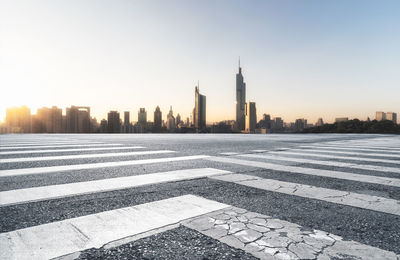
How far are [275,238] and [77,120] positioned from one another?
89.1m

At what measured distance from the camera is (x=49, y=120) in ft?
236

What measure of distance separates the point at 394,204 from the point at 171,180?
271 cm

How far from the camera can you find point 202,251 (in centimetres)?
160

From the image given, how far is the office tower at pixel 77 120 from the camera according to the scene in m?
79.1

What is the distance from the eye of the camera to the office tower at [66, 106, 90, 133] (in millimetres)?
79062

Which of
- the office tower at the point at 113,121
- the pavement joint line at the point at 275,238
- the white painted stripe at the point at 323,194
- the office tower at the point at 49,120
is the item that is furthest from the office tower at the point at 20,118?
the pavement joint line at the point at 275,238

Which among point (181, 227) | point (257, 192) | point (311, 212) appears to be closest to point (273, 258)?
point (181, 227)

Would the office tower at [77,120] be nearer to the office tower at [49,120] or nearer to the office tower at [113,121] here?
the office tower at [49,120]

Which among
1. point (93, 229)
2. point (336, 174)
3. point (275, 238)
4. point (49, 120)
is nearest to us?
point (275, 238)

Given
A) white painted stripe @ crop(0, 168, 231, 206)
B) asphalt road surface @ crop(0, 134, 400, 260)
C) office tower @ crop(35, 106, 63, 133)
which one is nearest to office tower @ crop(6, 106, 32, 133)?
office tower @ crop(35, 106, 63, 133)

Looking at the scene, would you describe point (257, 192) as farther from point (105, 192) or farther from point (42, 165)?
point (42, 165)

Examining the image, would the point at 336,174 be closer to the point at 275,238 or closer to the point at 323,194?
the point at 323,194

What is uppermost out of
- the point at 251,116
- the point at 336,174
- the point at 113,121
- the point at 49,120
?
the point at 251,116

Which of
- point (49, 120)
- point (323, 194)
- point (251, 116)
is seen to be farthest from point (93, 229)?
point (251, 116)
